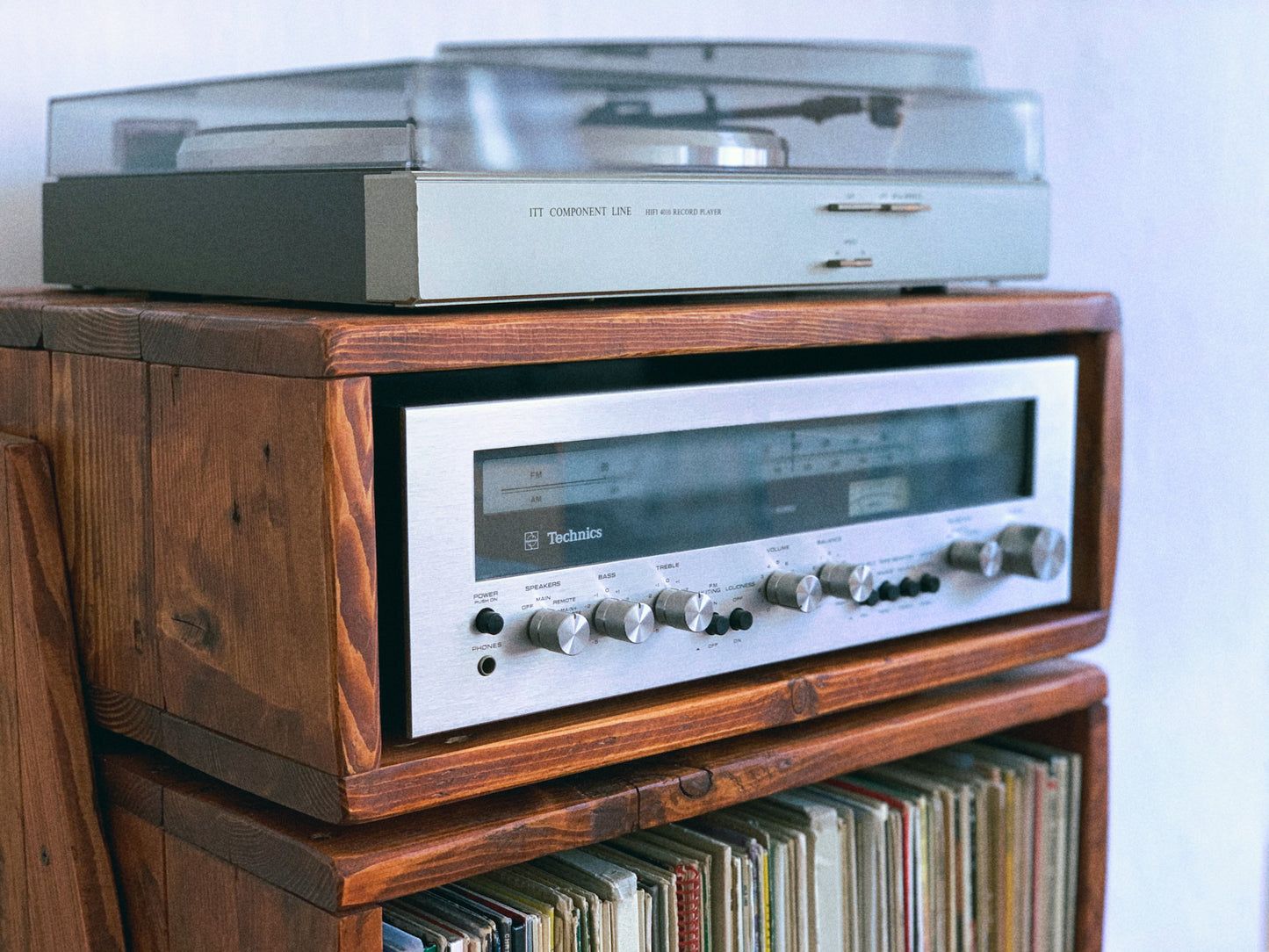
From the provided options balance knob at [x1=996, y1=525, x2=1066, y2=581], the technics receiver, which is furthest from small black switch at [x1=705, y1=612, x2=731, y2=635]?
balance knob at [x1=996, y1=525, x2=1066, y2=581]

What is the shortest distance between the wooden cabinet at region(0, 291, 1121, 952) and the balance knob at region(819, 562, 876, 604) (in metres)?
0.05

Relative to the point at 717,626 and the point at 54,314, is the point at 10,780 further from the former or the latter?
the point at 717,626

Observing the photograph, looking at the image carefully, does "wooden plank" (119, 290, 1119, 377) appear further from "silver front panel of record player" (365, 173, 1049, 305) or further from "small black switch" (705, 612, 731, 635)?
"small black switch" (705, 612, 731, 635)

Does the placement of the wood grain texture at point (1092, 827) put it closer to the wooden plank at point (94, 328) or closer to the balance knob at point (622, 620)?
the balance knob at point (622, 620)

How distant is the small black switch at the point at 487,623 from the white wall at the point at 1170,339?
703mm

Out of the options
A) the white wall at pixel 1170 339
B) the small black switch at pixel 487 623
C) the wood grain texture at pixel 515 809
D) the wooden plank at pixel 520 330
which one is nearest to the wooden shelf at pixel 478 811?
the wood grain texture at pixel 515 809

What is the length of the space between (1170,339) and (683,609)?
40.2 inches

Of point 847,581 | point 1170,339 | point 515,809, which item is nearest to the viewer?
point 515,809

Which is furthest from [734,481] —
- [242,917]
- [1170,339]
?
[1170,339]

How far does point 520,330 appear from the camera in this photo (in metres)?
0.69

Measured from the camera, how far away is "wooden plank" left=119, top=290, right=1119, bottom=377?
2.10ft

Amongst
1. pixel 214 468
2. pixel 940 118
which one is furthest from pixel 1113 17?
pixel 214 468

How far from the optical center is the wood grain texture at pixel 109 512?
2.43ft

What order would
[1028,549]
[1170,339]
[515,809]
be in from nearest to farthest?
[515,809] → [1028,549] → [1170,339]
